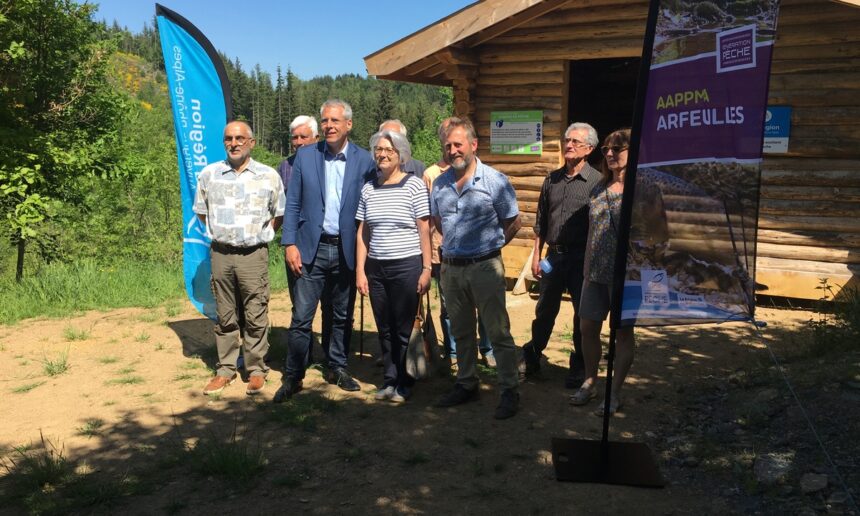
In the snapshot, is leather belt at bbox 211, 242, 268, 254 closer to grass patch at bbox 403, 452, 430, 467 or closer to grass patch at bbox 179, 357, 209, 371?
grass patch at bbox 179, 357, 209, 371

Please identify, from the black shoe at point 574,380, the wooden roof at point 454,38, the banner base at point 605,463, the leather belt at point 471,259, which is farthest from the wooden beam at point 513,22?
the banner base at point 605,463

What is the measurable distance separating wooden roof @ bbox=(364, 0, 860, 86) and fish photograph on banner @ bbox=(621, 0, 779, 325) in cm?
515

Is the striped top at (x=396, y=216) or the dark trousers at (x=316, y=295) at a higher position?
the striped top at (x=396, y=216)

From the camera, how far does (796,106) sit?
7609 mm

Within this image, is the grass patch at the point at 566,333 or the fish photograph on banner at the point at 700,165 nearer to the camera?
the fish photograph on banner at the point at 700,165

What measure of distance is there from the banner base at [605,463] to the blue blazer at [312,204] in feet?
7.05

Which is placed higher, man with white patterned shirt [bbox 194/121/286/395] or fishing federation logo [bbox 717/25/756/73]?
fishing federation logo [bbox 717/25/756/73]

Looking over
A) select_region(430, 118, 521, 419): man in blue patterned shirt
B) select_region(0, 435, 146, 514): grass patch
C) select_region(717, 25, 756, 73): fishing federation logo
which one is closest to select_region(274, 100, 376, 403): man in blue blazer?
select_region(430, 118, 521, 419): man in blue patterned shirt

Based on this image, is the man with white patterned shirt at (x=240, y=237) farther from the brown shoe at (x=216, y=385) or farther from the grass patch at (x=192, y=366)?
the grass patch at (x=192, y=366)

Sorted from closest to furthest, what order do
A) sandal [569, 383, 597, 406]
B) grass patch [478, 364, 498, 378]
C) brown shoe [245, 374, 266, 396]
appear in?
sandal [569, 383, 597, 406] < brown shoe [245, 374, 266, 396] < grass patch [478, 364, 498, 378]

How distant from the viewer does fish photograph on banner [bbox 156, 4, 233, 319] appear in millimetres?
6016

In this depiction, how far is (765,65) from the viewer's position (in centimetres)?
316

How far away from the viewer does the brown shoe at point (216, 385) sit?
516cm

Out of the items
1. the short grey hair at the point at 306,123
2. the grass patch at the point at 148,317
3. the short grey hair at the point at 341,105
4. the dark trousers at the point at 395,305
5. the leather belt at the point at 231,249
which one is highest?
the short grey hair at the point at 341,105
